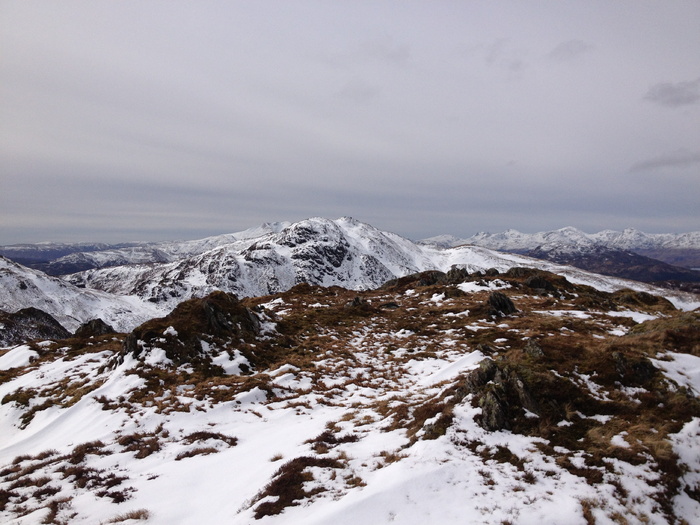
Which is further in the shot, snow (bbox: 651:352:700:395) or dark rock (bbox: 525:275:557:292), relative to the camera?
dark rock (bbox: 525:275:557:292)

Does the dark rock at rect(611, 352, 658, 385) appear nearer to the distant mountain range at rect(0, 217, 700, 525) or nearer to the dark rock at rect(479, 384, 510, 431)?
the distant mountain range at rect(0, 217, 700, 525)

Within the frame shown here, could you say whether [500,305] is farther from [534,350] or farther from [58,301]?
[58,301]

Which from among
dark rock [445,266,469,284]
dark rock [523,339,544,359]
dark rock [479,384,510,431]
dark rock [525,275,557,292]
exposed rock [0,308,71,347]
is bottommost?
exposed rock [0,308,71,347]

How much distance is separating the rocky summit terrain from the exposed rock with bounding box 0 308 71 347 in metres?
105

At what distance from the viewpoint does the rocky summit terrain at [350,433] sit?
8.32 meters

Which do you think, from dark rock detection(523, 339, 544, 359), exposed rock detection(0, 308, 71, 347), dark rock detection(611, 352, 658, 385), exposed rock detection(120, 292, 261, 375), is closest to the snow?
dark rock detection(611, 352, 658, 385)

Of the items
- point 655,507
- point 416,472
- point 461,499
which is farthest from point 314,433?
point 655,507

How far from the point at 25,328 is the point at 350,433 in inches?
5478

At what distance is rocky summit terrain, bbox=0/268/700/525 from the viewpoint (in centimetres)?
832

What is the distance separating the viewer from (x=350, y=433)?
1295cm

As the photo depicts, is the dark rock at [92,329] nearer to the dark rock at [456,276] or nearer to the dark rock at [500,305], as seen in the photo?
the dark rock at [500,305]

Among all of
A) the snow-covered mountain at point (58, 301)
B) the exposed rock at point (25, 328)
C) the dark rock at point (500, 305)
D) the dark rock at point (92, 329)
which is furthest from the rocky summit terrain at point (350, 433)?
the snow-covered mountain at point (58, 301)

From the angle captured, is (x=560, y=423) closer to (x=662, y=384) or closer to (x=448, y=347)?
→ (x=662, y=384)

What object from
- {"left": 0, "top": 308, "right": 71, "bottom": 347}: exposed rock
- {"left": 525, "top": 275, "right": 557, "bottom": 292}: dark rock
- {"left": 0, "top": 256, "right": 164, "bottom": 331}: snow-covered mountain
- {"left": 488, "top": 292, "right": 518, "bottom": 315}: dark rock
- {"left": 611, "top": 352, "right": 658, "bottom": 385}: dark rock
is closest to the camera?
{"left": 611, "top": 352, "right": 658, "bottom": 385}: dark rock
